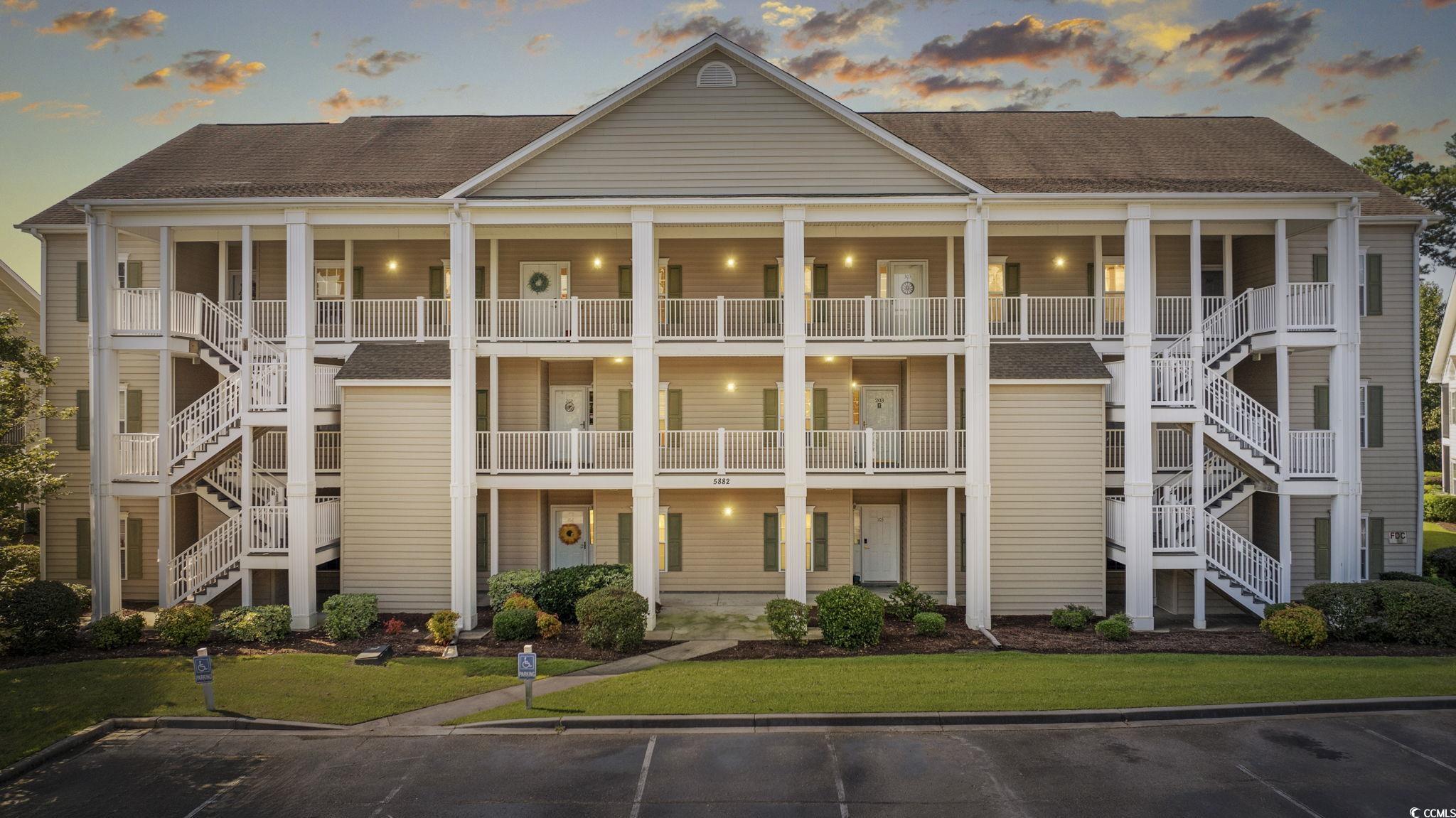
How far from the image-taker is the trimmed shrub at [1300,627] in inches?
589

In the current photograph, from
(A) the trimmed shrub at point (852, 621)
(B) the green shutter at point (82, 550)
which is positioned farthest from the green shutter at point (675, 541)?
(B) the green shutter at point (82, 550)

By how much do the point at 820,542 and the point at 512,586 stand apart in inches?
326

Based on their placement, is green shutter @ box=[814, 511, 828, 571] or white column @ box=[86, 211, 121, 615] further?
green shutter @ box=[814, 511, 828, 571]

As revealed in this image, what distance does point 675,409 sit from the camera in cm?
2092

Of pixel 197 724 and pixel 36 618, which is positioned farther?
pixel 36 618

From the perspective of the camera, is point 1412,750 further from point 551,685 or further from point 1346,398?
point 551,685

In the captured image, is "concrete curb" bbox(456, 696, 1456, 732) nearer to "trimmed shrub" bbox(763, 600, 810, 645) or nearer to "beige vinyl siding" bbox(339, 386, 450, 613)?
"trimmed shrub" bbox(763, 600, 810, 645)

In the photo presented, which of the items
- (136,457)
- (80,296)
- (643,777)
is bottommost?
(643,777)

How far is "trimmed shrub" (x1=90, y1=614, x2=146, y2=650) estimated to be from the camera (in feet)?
49.8

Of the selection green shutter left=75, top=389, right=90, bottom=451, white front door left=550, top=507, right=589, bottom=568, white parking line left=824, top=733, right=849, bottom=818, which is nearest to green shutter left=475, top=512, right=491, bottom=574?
white front door left=550, top=507, right=589, bottom=568

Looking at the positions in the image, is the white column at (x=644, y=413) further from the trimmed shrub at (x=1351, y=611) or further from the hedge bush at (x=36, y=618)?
the trimmed shrub at (x=1351, y=611)

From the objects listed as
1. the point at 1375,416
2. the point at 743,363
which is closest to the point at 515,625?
the point at 743,363

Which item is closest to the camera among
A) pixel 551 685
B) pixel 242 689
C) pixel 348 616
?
pixel 242 689

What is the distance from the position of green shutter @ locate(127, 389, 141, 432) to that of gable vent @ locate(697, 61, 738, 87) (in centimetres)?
1757
